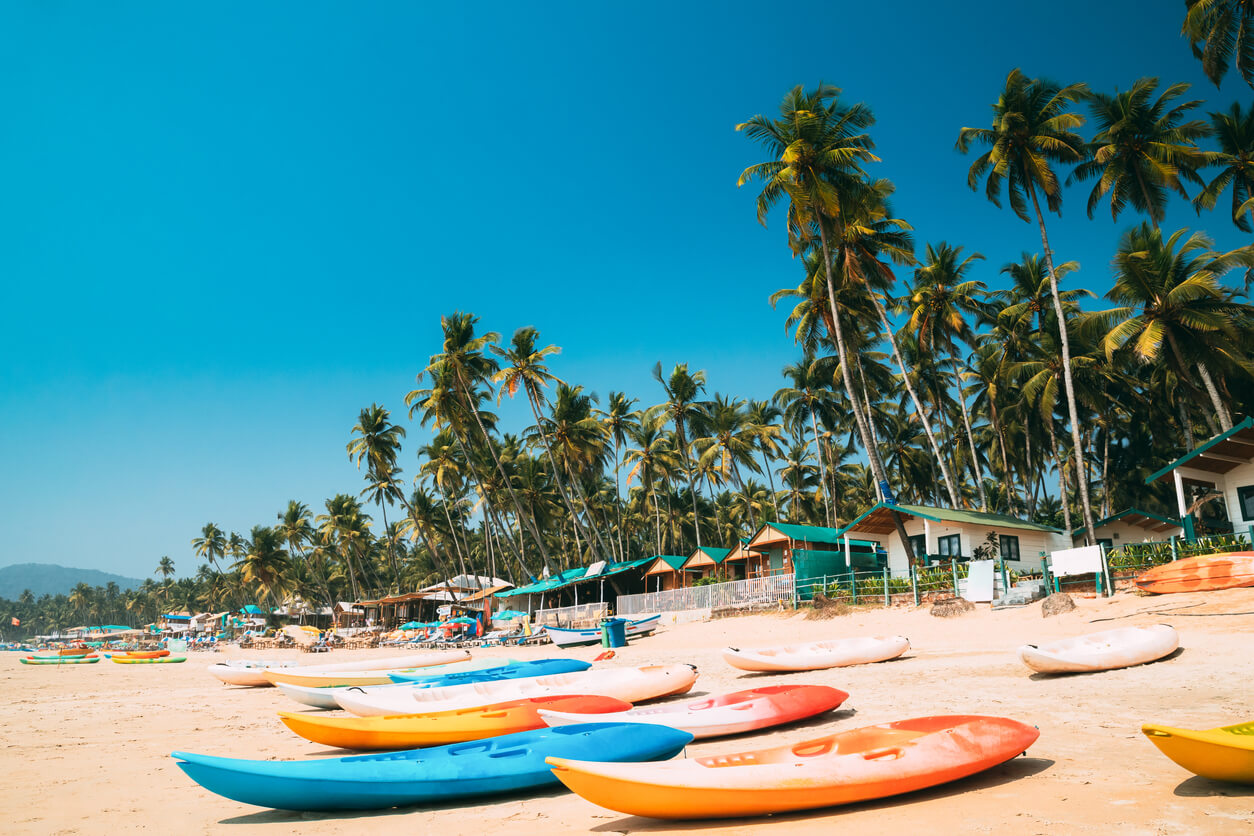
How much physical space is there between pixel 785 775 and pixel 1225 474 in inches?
872

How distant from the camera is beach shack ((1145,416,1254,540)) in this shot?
18.6 m

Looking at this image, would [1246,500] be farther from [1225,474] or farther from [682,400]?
[682,400]

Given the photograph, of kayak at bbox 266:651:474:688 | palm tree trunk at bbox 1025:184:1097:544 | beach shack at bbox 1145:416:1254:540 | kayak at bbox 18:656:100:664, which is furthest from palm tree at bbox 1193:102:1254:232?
kayak at bbox 18:656:100:664

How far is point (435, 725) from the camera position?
845 centimetres

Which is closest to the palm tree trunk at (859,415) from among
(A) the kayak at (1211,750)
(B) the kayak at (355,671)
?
(B) the kayak at (355,671)

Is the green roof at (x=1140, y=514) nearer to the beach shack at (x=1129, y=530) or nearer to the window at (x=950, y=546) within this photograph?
the beach shack at (x=1129, y=530)

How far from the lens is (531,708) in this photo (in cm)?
878

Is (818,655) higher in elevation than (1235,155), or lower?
lower

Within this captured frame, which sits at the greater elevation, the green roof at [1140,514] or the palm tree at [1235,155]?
the palm tree at [1235,155]

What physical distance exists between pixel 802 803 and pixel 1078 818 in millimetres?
1713

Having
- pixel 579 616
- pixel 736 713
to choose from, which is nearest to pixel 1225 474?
pixel 736 713

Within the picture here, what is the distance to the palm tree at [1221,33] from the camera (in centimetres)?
1802

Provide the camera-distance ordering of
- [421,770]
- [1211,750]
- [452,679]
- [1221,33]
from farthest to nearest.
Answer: [1221,33]
[452,679]
[421,770]
[1211,750]

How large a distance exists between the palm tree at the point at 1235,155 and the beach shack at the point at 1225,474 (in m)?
9.42
